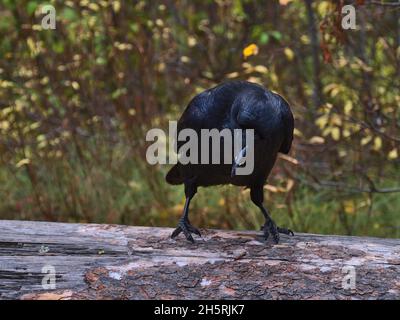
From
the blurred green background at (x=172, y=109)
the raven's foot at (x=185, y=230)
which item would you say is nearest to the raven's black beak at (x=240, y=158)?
the raven's foot at (x=185, y=230)

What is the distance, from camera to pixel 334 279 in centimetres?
267

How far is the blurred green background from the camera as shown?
475 centimetres

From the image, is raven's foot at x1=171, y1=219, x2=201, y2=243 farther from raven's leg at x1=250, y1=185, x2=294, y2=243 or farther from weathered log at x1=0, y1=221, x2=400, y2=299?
raven's leg at x1=250, y1=185, x2=294, y2=243

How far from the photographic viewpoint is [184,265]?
2787 millimetres

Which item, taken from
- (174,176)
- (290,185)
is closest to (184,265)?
(174,176)

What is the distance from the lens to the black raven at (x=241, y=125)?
9.77 feet

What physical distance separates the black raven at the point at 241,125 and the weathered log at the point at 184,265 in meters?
0.21

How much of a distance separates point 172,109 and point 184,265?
3.87m

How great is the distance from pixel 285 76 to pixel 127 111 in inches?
76.2

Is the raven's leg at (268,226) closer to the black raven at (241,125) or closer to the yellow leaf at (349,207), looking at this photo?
the black raven at (241,125)

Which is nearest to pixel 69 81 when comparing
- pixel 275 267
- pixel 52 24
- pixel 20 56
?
pixel 20 56

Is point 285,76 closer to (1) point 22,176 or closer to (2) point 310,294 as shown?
(1) point 22,176

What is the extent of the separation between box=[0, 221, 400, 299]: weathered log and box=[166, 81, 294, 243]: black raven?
207 millimetres

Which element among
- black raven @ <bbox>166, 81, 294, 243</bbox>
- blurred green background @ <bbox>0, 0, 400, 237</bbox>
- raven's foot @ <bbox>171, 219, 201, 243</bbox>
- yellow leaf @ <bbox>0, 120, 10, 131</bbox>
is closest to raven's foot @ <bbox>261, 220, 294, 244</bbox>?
black raven @ <bbox>166, 81, 294, 243</bbox>
